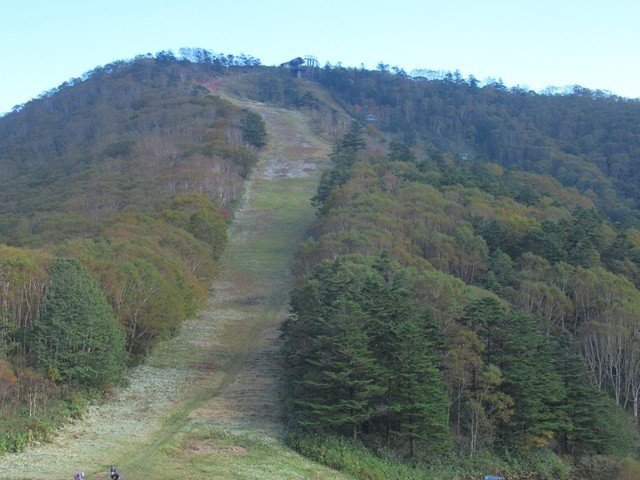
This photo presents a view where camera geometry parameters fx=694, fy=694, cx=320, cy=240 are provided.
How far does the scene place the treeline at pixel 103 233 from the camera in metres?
30.0

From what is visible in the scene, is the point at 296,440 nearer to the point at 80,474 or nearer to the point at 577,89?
the point at 80,474

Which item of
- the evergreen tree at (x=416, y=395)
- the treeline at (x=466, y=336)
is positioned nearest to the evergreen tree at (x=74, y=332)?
the treeline at (x=466, y=336)

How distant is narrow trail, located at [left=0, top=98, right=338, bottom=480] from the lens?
80.8 feet

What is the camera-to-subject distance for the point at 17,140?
135875mm

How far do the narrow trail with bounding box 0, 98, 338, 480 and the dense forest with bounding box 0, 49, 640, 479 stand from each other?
1324 millimetres

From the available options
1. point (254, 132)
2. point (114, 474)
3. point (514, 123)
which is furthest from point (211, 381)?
point (514, 123)

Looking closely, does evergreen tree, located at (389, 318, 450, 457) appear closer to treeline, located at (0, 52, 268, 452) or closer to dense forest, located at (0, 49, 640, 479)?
dense forest, located at (0, 49, 640, 479)

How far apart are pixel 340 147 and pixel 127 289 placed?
7402 centimetres

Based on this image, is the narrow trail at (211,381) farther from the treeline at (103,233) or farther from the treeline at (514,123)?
the treeline at (514,123)

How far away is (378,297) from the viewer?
34.8 meters

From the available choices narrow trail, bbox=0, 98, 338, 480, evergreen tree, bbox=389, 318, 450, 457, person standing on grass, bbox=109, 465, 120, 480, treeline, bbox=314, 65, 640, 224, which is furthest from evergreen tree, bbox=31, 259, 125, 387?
treeline, bbox=314, 65, 640, 224

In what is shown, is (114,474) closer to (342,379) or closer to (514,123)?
(342,379)

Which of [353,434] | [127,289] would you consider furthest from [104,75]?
[353,434]

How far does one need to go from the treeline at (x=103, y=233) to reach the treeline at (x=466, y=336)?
8787 mm
